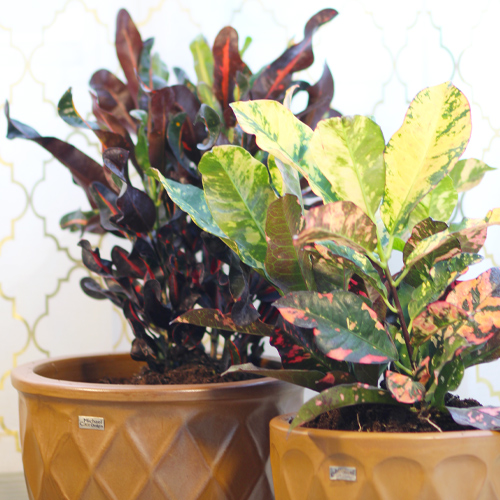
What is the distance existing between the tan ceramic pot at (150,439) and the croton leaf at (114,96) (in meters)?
0.33

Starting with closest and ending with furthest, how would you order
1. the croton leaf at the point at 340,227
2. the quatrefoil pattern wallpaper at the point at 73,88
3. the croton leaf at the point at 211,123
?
the croton leaf at the point at 340,227, the croton leaf at the point at 211,123, the quatrefoil pattern wallpaper at the point at 73,88

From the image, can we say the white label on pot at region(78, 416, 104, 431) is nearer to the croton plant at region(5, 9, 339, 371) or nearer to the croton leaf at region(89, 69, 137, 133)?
the croton plant at region(5, 9, 339, 371)

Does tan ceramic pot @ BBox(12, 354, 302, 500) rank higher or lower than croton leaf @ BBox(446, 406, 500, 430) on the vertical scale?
lower

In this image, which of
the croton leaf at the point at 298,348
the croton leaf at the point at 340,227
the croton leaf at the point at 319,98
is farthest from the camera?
the croton leaf at the point at 319,98

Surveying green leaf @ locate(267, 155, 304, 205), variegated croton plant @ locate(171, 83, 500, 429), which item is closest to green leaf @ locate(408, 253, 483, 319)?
variegated croton plant @ locate(171, 83, 500, 429)

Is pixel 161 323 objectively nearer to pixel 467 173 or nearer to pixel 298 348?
pixel 298 348

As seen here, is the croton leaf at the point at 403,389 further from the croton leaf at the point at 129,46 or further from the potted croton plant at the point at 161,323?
the croton leaf at the point at 129,46

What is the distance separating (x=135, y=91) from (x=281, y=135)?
1.14ft

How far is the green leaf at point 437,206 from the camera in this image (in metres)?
0.44

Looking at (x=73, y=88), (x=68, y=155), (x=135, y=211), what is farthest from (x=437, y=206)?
(x=73, y=88)

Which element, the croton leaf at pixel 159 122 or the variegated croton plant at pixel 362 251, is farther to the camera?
the croton leaf at pixel 159 122

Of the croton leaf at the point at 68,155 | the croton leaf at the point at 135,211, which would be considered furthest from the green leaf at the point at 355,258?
the croton leaf at the point at 68,155

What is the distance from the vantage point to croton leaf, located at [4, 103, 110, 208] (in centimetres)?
56

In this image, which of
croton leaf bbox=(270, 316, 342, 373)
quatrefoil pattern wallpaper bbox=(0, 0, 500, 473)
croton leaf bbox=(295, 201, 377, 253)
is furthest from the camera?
quatrefoil pattern wallpaper bbox=(0, 0, 500, 473)
